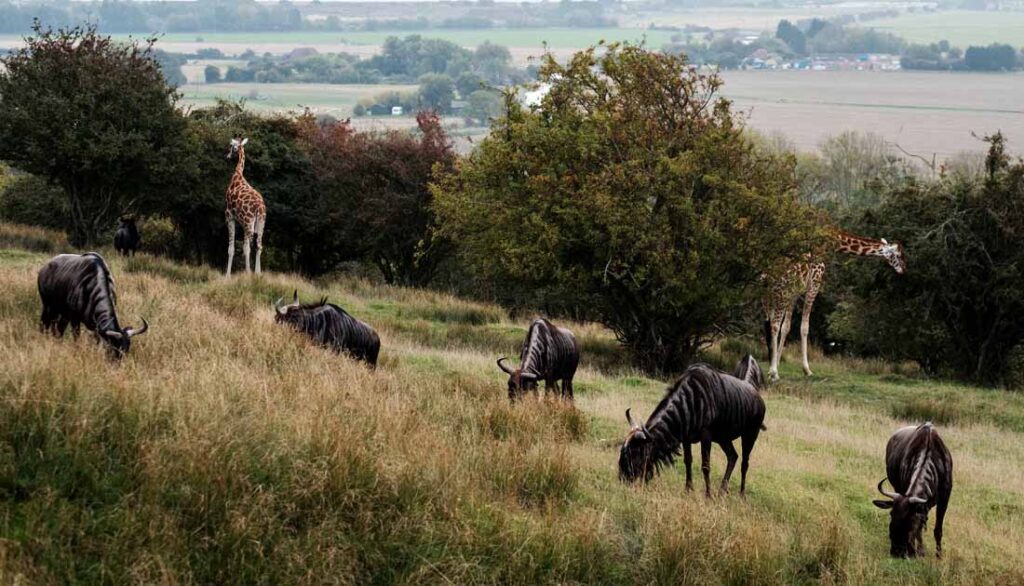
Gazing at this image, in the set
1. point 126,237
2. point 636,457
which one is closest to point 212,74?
point 126,237

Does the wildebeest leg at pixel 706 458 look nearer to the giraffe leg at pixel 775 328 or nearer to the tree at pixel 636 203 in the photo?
the tree at pixel 636 203

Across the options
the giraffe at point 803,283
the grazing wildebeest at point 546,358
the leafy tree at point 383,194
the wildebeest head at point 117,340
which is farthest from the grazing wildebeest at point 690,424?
the leafy tree at point 383,194

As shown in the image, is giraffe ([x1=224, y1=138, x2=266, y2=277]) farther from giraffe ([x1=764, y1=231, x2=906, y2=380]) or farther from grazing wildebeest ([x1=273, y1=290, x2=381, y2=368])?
giraffe ([x1=764, y1=231, x2=906, y2=380])

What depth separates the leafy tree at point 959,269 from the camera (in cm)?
2395

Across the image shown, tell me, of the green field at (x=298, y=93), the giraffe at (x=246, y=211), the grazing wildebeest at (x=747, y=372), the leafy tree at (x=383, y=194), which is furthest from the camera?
the green field at (x=298, y=93)

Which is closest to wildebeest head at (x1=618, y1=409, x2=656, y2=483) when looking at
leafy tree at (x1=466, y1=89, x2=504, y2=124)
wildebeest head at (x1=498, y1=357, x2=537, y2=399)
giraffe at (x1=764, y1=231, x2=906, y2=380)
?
wildebeest head at (x1=498, y1=357, x2=537, y2=399)

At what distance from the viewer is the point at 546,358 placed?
13.2 m

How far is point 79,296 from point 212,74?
15510cm

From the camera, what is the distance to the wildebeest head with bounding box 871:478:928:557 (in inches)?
364

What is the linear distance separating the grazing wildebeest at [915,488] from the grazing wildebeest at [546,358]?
427cm

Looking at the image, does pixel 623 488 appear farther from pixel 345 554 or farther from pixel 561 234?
pixel 561 234

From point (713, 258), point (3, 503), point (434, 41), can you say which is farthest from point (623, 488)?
point (434, 41)

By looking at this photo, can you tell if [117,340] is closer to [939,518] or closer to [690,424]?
[690,424]

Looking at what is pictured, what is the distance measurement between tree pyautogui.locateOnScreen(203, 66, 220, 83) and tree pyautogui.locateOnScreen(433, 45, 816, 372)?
140929mm
